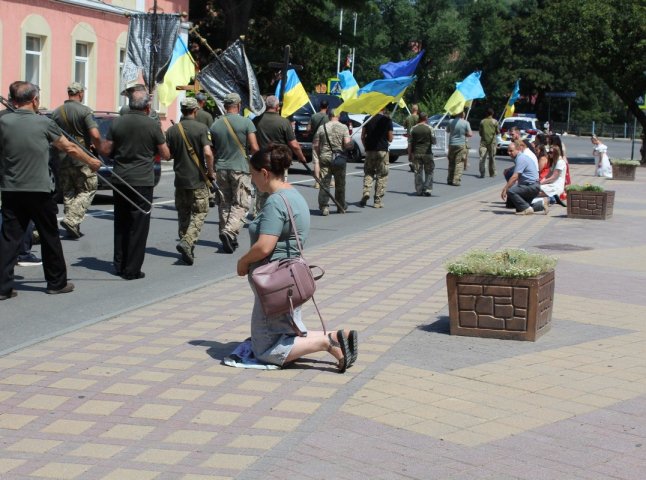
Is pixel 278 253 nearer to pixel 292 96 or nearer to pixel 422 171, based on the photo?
pixel 292 96

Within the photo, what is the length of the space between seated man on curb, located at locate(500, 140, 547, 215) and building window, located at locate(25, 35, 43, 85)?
626 inches

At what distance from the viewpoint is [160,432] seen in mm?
5945

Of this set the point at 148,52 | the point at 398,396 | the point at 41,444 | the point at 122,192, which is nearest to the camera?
the point at 41,444

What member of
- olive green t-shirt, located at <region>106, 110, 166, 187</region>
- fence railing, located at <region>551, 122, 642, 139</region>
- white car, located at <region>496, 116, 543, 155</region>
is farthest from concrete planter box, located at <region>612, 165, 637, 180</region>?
fence railing, located at <region>551, 122, 642, 139</region>

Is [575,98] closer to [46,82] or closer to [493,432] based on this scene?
Result: [46,82]

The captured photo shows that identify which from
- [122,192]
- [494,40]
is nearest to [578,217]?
[122,192]

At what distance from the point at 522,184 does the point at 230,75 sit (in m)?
5.39

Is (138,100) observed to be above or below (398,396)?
above

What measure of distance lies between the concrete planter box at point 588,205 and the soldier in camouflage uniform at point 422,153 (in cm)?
487

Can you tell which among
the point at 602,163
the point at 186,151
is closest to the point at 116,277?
the point at 186,151

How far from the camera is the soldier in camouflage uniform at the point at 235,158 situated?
13.9 metres

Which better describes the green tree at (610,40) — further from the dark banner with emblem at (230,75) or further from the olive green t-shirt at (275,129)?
the olive green t-shirt at (275,129)

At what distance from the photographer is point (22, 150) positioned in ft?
32.8

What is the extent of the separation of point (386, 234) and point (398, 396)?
9.25m
